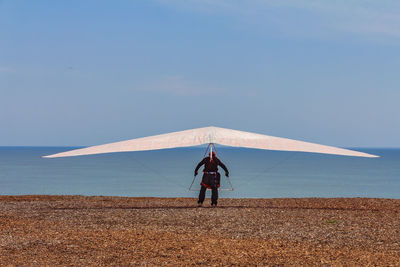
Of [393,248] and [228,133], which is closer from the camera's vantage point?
[393,248]

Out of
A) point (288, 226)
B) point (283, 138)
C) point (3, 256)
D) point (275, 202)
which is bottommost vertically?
point (3, 256)

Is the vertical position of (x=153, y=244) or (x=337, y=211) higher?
(x=337, y=211)

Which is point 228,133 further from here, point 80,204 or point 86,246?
point 86,246

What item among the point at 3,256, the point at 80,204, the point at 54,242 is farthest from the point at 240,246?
the point at 80,204

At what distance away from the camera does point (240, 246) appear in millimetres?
12711

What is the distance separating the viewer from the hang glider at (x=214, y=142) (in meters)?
18.8

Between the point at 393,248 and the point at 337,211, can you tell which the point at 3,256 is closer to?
the point at 393,248

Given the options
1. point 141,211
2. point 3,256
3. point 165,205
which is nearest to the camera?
point 3,256

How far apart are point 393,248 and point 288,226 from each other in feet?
11.9

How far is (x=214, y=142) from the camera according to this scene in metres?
19.5

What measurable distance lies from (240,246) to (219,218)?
489 cm

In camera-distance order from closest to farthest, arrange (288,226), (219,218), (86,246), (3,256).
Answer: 1. (3,256)
2. (86,246)
3. (288,226)
4. (219,218)

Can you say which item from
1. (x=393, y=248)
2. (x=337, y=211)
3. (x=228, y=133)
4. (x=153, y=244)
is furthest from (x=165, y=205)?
(x=393, y=248)

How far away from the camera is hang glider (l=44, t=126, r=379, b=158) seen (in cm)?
1877
